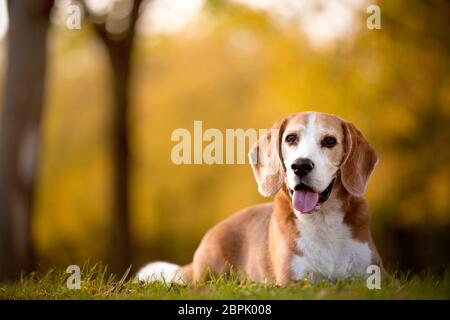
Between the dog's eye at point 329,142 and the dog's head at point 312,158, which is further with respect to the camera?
the dog's eye at point 329,142


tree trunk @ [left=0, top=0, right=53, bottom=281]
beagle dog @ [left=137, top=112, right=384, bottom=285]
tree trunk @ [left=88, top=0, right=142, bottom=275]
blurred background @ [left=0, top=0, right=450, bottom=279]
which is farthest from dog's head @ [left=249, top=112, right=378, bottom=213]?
tree trunk @ [left=88, top=0, right=142, bottom=275]

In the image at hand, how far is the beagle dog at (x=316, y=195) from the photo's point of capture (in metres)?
5.63

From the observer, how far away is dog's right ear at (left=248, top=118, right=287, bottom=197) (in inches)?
234

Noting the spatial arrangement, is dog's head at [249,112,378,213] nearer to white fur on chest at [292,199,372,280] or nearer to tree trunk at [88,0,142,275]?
white fur on chest at [292,199,372,280]

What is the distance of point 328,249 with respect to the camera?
19.2 feet

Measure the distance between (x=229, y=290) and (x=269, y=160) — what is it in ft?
3.96

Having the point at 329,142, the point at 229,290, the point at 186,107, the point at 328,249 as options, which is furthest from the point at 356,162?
the point at 186,107

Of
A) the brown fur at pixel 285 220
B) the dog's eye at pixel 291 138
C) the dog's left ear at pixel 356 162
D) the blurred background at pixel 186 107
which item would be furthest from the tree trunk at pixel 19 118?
the dog's left ear at pixel 356 162

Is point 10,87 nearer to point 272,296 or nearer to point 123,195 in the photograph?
point 123,195

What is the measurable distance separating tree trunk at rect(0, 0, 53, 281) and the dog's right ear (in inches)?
215

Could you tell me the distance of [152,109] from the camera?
1861 cm

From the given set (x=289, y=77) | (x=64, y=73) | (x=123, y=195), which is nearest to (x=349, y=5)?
(x=289, y=77)

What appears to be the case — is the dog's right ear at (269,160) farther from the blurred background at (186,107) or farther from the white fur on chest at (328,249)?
the blurred background at (186,107)
